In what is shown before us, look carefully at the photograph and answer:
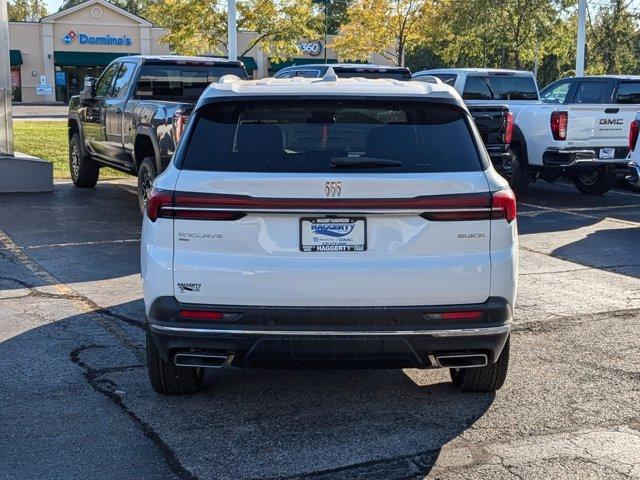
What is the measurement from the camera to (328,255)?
432 centimetres

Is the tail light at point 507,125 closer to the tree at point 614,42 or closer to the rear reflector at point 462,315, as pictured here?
the rear reflector at point 462,315

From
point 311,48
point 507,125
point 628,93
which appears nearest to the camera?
point 507,125

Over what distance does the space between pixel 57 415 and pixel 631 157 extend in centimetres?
925

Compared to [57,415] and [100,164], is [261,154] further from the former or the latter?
[100,164]

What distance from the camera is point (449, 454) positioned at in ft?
14.1

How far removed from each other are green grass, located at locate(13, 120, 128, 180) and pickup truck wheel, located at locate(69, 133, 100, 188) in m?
1.22

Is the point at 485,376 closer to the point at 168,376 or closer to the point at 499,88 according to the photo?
the point at 168,376

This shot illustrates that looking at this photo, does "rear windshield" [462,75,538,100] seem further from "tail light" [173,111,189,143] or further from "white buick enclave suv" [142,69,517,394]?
"white buick enclave suv" [142,69,517,394]

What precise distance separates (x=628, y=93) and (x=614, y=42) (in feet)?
77.8

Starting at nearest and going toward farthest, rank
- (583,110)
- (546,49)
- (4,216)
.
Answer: (4,216), (583,110), (546,49)

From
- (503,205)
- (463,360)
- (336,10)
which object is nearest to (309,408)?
(463,360)

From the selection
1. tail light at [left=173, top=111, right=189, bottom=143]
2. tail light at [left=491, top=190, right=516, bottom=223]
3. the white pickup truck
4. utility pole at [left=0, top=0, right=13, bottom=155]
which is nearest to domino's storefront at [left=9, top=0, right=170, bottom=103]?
utility pole at [left=0, top=0, right=13, bottom=155]

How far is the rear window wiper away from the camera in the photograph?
442 centimetres

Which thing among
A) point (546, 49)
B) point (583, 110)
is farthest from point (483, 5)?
point (583, 110)
